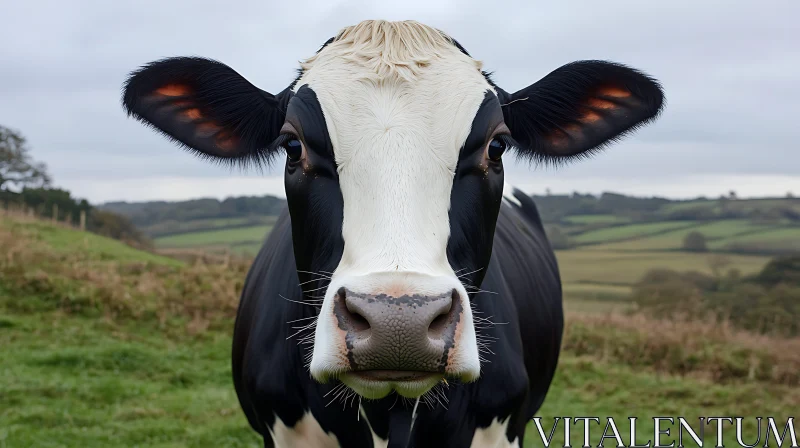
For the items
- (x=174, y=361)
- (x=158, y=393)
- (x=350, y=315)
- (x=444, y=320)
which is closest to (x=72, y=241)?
(x=174, y=361)

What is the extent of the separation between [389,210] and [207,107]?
145 centimetres

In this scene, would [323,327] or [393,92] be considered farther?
[393,92]

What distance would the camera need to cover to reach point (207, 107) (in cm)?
359

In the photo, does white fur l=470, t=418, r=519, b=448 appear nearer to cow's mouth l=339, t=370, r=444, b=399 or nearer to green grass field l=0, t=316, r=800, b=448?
cow's mouth l=339, t=370, r=444, b=399

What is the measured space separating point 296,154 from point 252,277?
222cm

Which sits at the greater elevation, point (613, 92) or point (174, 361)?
point (613, 92)

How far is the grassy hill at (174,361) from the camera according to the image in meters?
7.77

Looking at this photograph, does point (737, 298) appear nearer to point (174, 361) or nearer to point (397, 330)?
point (174, 361)

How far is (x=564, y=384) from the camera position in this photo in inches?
432

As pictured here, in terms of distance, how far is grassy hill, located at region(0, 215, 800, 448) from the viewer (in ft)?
25.5

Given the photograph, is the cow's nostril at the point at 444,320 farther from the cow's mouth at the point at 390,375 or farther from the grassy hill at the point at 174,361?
the grassy hill at the point at 174,361

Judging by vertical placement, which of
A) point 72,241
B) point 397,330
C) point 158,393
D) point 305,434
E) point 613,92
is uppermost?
point 613,92

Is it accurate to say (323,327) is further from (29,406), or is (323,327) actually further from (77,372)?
(77,372)

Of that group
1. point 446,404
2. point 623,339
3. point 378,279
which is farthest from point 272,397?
point 623,339
